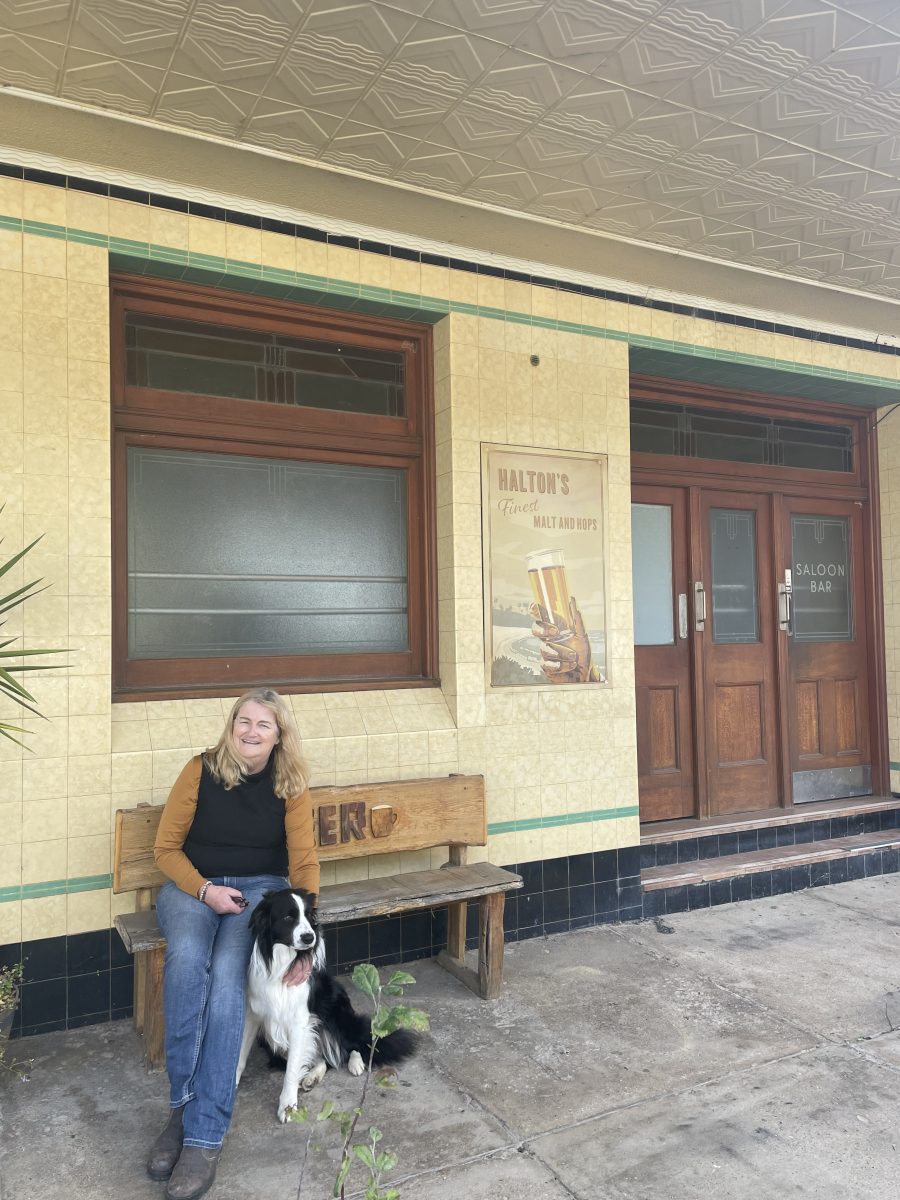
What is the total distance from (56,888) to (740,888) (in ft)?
11.4

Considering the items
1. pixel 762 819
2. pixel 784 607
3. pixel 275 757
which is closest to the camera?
pixel 275 757

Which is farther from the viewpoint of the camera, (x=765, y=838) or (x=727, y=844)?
(x=765, y=838)

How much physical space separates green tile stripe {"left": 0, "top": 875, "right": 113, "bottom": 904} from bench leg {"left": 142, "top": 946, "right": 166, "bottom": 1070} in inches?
18.8

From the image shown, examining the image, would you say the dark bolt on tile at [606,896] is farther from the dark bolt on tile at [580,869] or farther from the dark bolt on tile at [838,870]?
the dark bolt on tile at [838,870]

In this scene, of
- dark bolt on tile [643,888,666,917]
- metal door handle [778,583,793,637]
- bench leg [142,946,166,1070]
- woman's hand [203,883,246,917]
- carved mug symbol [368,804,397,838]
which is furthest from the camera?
metal door handle [778,583,793,637]

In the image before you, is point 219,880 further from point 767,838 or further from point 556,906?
point 767,838

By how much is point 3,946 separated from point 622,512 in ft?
11.2

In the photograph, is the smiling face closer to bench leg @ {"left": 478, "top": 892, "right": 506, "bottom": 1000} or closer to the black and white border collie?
the black and white border collie

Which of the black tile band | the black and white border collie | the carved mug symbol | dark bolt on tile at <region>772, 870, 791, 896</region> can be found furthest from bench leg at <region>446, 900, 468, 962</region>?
the black tile band

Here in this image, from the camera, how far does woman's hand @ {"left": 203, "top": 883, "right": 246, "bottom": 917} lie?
2.87 m

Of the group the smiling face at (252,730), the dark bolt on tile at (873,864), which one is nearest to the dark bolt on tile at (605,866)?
the dark bolt on tile at (873,864)

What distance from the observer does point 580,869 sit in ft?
14.6

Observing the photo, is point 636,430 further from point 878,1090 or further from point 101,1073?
point 101,1073

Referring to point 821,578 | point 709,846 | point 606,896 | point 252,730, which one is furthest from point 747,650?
point 252,730
